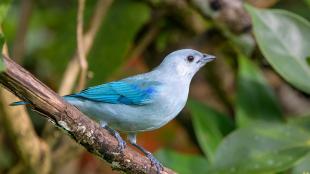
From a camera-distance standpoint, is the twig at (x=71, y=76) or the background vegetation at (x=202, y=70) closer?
the background vegetation at (x=202, y=70)

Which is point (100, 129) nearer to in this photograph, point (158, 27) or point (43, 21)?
point (158, 27)

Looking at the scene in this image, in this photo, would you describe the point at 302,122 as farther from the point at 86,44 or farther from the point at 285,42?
the point at 86,44

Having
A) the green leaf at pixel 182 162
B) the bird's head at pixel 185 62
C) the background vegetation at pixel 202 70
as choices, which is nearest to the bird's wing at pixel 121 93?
the bird's head at pixel 185 62

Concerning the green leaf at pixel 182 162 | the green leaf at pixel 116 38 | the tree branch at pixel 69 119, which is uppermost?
the tree branch at pixel 69 119

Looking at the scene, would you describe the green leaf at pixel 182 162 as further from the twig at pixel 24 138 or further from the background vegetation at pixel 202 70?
the twig at pixel 24 138

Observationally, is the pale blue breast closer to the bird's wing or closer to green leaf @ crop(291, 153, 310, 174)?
the bird's wing

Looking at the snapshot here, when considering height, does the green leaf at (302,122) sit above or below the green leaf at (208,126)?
above

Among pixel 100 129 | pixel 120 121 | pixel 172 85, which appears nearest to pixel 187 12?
pixel 172 85
